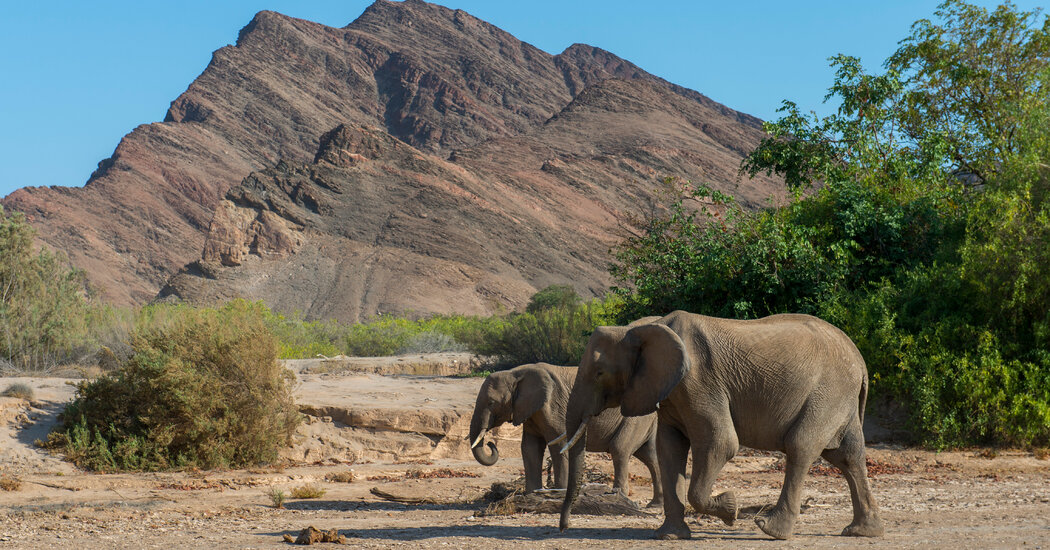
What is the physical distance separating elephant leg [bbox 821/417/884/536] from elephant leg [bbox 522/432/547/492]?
365 cm

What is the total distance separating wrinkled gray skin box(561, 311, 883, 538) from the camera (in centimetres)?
734

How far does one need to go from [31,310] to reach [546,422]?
1825 centimetres

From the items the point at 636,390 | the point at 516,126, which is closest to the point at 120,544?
the point at 636,390

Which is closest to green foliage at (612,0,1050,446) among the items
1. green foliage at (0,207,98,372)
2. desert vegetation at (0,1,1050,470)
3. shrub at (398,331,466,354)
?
desert vegetation at (0,1,1050,470)

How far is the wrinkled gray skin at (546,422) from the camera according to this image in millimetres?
10398

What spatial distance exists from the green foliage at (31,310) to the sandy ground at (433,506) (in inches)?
334

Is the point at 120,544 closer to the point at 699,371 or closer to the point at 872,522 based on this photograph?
the point at 699,371

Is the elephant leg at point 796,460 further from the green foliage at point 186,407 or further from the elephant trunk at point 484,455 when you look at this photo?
the green foliage at point 186,407

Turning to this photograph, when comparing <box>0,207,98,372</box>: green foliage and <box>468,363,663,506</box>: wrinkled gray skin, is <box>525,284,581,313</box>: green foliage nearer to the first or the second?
<box>0,207,98,372</box>: green foliage

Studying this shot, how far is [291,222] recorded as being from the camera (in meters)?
79.4

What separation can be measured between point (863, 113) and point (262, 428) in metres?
14.5

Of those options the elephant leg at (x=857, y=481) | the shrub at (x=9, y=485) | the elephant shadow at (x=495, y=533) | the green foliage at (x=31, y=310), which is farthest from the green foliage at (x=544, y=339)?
the elephant leg at (x=857, y=481)

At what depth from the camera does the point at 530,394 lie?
1063 cm

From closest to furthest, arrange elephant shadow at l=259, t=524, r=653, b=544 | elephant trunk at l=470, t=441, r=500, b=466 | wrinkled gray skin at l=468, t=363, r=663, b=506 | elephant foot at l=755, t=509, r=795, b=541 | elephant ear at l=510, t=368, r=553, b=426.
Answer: elephant foot at l=755, t=509, r=795, b=541
elephant shadow at l=259, t=524, r=653, b=544
wrinkled gray skin at l=468, t=363, r=663, b=506
elephant ear at l=510, t=368, r=553, b=426
elephant trunk at l=470, t=441, r=500, b=466
